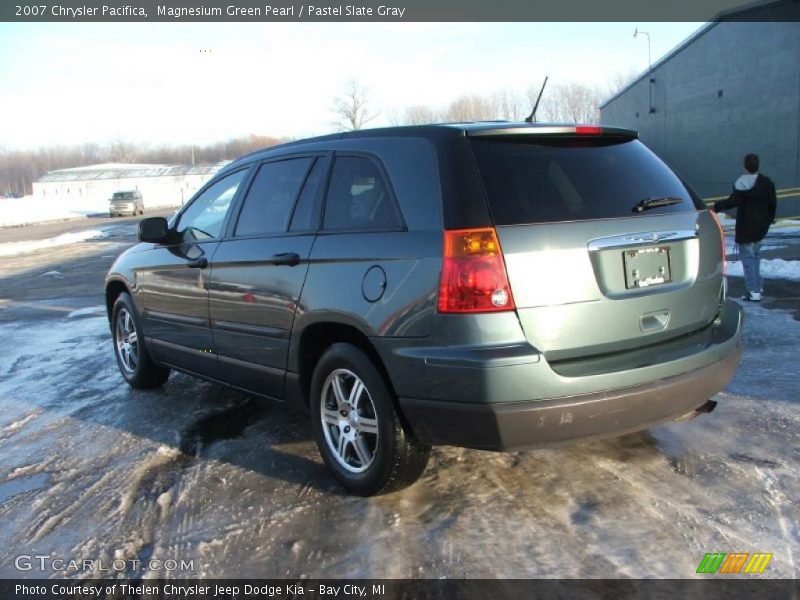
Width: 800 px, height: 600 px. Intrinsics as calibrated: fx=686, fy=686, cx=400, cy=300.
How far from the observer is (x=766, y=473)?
3535 millimetres

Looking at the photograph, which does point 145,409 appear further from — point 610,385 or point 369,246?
point 610,385

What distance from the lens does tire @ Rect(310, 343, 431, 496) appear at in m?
3.25

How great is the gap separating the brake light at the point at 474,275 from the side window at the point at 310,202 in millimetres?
1079

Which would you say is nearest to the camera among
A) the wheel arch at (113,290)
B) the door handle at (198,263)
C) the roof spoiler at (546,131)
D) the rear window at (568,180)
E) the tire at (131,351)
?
the rear window at (568,180)

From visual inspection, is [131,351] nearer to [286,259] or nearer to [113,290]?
[113,290]

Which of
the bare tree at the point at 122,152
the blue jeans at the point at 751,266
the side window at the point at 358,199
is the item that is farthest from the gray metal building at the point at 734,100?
the bare tree at the point at 122,152

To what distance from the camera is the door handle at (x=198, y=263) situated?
4.53 m

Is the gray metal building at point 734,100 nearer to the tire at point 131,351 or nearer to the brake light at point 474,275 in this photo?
the tire at point 131,351

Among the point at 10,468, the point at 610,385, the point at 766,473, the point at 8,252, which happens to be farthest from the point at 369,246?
the point at 8,252

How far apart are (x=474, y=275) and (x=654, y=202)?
1097 mm

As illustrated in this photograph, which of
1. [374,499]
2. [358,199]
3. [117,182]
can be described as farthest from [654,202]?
[117,182]

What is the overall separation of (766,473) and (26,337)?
7.67 metres

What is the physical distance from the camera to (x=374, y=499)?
137 inches

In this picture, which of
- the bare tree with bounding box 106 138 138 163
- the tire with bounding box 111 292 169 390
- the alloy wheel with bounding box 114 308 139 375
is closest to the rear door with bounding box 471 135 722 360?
the tire with bounding box 111 292 169 390
